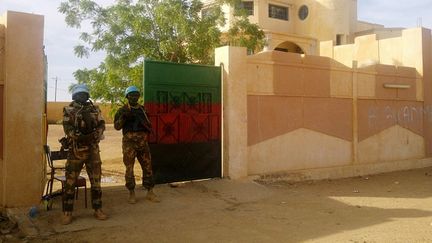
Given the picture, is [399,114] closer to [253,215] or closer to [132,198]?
[253,215]

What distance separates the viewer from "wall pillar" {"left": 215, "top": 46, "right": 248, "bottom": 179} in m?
8.10

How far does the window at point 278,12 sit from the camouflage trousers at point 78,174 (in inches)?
896

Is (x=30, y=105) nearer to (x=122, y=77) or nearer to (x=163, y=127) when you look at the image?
(x=163, y=127)

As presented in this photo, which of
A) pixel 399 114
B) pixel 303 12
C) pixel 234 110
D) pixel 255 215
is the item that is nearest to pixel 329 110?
pixel 234 110

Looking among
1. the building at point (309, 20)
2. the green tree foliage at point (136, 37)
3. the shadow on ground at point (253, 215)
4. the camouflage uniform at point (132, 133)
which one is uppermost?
the building at point (309, 20)

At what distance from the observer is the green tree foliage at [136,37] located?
1060 centimetres

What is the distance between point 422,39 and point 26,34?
398 inches

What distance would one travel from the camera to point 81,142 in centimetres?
545

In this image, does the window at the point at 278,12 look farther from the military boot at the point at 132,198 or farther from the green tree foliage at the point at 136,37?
the military boot at the point at 132,198

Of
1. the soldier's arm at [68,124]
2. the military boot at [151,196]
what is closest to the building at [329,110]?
the military boot at [151,196]

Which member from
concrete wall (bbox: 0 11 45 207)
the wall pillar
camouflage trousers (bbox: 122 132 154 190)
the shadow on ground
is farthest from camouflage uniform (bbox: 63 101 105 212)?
the wall pillar

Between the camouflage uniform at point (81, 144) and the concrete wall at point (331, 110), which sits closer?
the camouflage uniform at point (81, 144)

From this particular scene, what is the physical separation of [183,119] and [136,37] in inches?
154

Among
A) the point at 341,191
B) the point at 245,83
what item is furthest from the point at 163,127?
the point at 341,191
